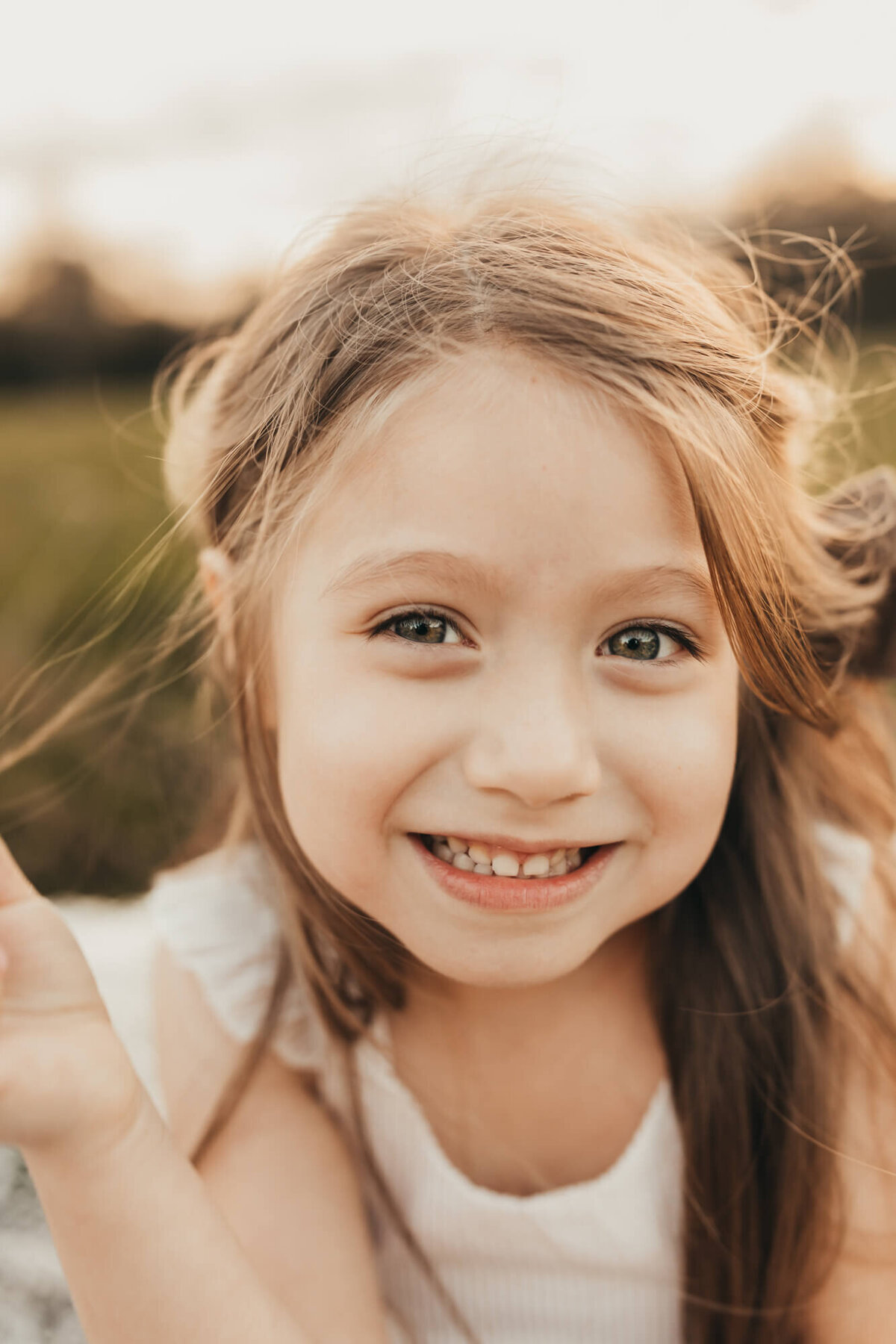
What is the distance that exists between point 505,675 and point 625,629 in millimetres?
132

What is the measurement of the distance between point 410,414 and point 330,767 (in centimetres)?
34

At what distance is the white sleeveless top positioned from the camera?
1464 millimetres

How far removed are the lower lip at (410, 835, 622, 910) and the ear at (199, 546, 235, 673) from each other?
1.23ft

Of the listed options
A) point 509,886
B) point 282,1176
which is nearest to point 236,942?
point 282,1176

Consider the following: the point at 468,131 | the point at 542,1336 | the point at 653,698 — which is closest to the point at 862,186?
the point at 468,131

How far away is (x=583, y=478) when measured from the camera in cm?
100

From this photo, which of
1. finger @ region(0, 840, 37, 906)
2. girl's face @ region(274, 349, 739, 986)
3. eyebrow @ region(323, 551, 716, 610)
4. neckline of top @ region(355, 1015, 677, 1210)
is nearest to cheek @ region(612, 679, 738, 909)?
girl's face @ region(274, 349, 739, 986)

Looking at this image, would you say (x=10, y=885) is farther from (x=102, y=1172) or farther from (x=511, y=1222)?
(x=511, y=1222)

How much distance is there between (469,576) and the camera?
40.1 inches

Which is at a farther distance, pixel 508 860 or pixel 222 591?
pixel 222 591

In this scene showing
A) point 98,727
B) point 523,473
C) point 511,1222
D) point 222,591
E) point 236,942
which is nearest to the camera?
point 523,473

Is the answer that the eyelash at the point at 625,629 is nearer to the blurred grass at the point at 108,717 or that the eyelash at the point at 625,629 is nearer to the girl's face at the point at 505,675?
the girl's face at the point at 505,675

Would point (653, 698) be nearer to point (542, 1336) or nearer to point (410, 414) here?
point (410, 414)

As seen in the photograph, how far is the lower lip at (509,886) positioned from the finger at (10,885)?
0.37m
